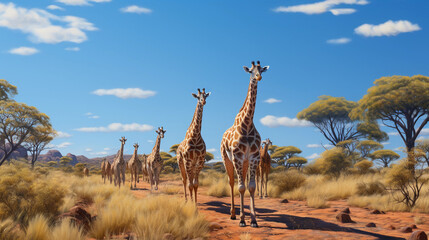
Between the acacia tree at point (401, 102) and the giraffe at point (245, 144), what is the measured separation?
85.5 ft

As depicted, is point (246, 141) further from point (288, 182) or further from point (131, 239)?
point (288, 182)

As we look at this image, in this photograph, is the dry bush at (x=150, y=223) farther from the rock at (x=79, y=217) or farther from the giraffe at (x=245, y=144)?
the giraffe at (x=245, y=144)

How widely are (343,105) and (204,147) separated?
38.5 meters

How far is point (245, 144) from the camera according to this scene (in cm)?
912

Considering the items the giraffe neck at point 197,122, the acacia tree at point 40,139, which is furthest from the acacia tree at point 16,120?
the giraffe neck at point 197,122

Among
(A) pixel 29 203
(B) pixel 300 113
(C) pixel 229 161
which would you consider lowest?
(A) pixel 29 203

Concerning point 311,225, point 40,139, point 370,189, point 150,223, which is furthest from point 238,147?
point 40,139

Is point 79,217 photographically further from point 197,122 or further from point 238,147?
point 197,122

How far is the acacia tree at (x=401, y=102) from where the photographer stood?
31.2m

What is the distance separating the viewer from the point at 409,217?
37.4 ft

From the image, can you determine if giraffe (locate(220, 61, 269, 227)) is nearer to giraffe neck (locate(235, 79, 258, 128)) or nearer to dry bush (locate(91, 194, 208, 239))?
giraffe neck (locate(235, 79, 258, 128))

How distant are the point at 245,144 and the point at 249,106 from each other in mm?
1105

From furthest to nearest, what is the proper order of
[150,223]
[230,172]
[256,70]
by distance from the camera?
[230,172] → [256,70] → [150,223]

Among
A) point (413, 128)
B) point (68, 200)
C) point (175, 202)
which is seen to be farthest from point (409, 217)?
point (413, 128)
